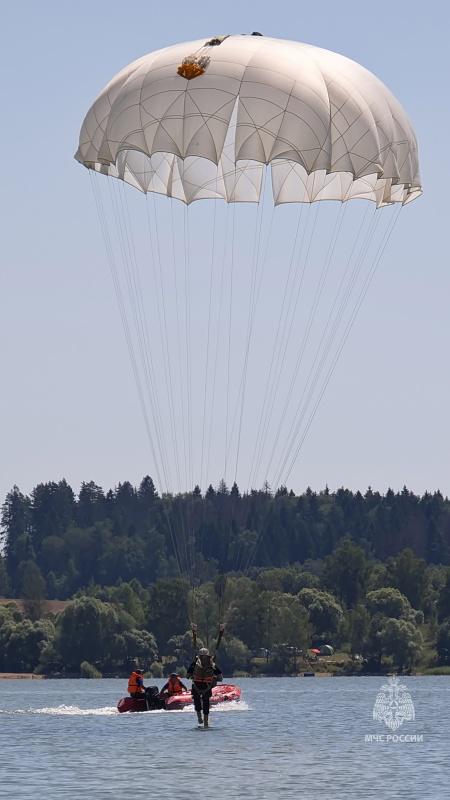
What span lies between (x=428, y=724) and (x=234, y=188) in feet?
70.5

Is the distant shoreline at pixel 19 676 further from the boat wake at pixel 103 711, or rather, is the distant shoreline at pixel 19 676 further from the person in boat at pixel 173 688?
the person in boat at pixel 173 688

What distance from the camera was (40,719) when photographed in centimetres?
5325

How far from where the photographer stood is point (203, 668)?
39000 mm

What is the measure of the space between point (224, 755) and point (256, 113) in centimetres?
1559

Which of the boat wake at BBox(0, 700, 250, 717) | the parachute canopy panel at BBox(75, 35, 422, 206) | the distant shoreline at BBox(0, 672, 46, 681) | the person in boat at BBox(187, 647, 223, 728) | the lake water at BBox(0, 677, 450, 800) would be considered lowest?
the lake water at BBox(0, 677, 450, 800)

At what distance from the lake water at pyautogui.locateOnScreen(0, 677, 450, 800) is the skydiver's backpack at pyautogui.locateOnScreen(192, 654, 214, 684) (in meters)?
1.92

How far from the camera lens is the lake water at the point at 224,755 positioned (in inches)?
1297

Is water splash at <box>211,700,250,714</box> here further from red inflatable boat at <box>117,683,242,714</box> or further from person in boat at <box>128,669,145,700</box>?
person in boat at <box>128,669,145,700</box>

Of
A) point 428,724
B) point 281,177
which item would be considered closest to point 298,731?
point 428,724

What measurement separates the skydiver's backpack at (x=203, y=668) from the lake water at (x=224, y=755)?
1.92 m

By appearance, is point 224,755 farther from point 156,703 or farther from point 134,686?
point 134,686

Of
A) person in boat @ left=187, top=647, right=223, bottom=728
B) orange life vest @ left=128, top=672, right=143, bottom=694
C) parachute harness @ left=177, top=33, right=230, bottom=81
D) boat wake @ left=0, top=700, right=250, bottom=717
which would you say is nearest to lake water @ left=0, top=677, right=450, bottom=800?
boat wake @ left=0, top=700, right=250, bottom=717

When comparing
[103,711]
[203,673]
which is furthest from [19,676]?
[203,673]

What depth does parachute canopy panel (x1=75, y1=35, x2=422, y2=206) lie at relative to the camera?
119 ft
